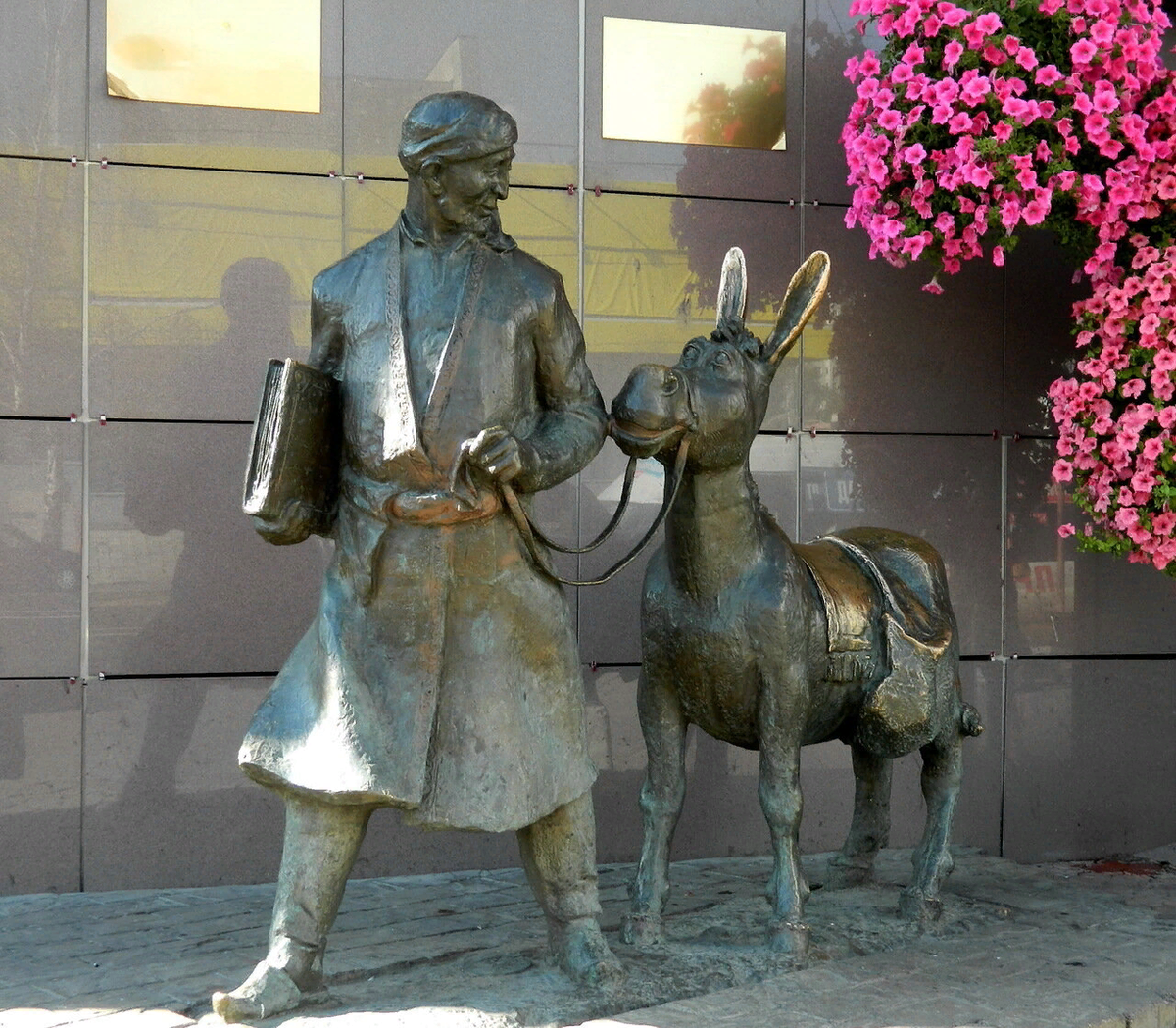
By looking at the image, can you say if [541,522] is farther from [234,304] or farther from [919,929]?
[919,929]

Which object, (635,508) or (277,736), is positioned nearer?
(277,736)

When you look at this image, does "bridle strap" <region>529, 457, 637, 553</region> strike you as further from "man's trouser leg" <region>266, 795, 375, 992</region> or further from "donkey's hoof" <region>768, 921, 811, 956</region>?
"donkey's hoof" <region>768, 921, 811, 956</region>

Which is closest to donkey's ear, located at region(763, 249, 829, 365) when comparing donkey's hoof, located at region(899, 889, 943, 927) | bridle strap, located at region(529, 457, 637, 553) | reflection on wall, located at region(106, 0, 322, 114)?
bridle strap, located at region(529, 457, 637, 553)

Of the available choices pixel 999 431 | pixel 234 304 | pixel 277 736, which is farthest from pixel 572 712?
pixel 999 431

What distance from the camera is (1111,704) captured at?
650 cm

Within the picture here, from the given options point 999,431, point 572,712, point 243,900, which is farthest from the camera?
point 999,431

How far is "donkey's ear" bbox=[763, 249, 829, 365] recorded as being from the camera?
4598mm

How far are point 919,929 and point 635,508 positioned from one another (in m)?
1.99

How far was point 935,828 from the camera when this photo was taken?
5055mm

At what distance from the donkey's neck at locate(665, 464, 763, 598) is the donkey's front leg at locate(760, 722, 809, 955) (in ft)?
1.54

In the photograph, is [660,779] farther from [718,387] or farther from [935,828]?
[718,387]

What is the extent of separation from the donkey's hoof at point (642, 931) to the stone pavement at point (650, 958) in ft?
0.20

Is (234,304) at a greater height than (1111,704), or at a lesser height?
greater

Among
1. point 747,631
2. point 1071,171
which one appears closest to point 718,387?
point 747,631
